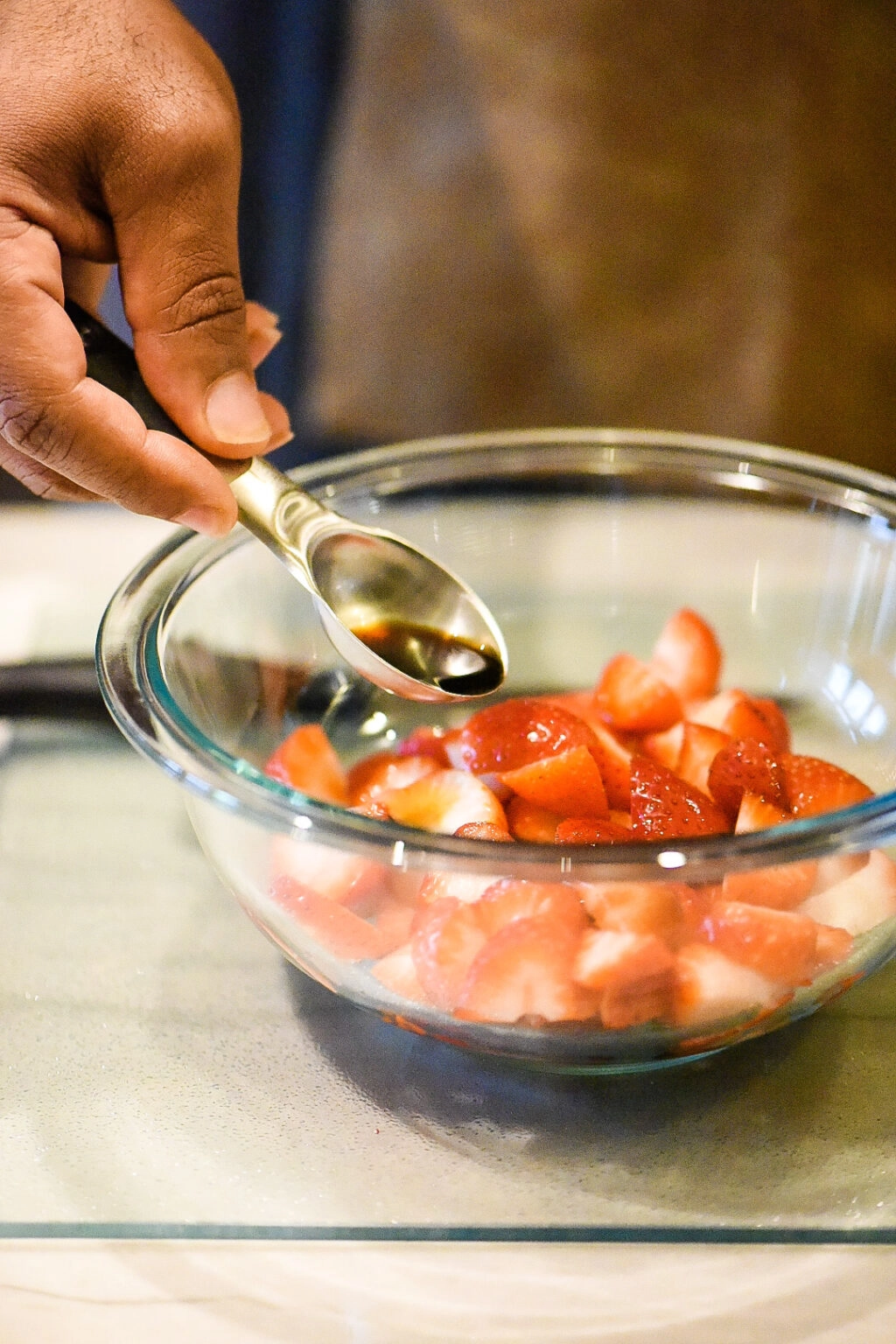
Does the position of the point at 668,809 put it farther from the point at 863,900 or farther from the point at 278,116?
the point at 278,116

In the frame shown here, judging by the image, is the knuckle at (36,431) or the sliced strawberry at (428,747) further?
the sliced strawberry at (428,747)

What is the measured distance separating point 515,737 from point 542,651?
0.25 m

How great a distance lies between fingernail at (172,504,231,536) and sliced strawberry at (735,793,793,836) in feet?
0.94

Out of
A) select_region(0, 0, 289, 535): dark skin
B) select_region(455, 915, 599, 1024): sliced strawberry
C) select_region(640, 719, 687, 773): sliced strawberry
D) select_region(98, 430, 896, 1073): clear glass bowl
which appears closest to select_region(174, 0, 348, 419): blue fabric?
select_region(98, 430, 896, 1073): clear glass bowl

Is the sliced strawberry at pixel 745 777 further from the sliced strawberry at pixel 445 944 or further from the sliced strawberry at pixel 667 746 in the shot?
the sliced strawberry at pixel 445 944

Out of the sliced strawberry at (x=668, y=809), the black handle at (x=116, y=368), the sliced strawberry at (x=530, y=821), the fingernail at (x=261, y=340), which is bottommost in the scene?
the sliced strawberry at (x=530, y=821)

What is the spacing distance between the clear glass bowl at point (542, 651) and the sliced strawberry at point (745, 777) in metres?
0.06

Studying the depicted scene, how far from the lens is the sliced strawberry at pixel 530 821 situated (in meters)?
0.59

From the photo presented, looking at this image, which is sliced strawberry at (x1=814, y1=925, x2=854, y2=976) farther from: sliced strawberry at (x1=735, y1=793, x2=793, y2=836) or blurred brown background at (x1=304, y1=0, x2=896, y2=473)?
blurred brown background at (x1=304, y1=0, x2=896, y2=473)

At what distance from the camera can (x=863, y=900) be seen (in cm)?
47

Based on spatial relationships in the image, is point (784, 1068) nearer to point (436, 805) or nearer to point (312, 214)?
point (436, 805)

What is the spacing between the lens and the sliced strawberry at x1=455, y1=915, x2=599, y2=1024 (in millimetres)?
442

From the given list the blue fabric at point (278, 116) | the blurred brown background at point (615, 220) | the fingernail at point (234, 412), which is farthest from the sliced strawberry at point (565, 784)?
the blurred brown background at point (615, 220)

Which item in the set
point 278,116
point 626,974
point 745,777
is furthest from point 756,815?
point 278,116
